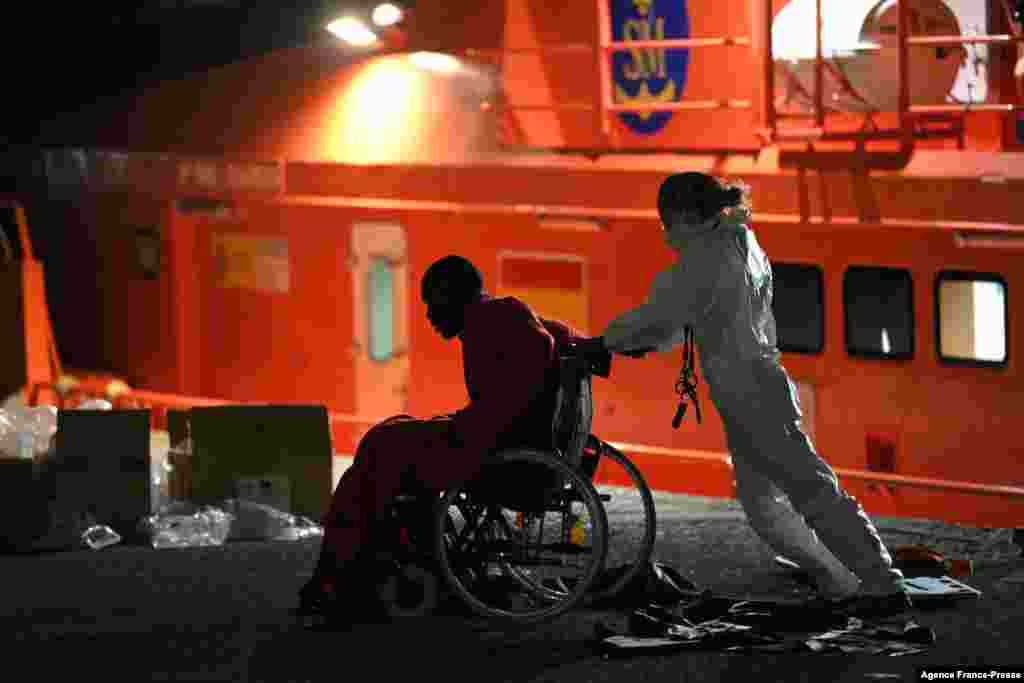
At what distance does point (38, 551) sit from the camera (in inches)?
379

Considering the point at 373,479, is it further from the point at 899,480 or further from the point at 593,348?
the point at 899,480

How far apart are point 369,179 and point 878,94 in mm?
3895

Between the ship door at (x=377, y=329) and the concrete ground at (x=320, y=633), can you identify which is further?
the ship door at (x=377, y=329)

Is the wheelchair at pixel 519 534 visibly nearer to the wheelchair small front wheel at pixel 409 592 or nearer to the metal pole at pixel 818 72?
the wheelchair small front wheel at pixel 409 592

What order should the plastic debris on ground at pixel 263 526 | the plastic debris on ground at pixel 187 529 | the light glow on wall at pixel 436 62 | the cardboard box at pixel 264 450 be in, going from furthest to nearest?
1. the light glow on wall at pixel 436 62
2. the cardboard box at pixel 264 450
3. the plastic debris on ground at pixel 263 526
4. the plastic debris on ground at pixel 187 529

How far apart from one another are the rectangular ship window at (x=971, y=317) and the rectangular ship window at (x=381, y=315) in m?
4.13

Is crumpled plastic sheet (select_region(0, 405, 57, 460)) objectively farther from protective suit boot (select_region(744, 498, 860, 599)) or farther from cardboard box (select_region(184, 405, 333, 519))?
protective suit boot (select_region(744, 498, 860, 599))

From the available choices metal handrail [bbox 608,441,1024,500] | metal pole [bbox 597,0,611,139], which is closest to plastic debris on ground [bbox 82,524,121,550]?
metal handrail [bbox 608,441,1024,500]

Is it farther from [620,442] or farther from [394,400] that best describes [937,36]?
[394,400]

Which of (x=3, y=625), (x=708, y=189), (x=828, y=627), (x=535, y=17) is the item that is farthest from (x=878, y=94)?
(x=3, y=625)

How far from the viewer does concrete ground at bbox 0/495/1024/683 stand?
23.7ft

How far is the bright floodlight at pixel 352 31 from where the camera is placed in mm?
13274

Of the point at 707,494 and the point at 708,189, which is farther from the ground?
the point at 708,189

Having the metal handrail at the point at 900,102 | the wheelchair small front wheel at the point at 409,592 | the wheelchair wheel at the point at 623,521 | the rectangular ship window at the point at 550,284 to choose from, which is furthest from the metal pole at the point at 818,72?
the wheelchair small front wheel at the point at 409,592
